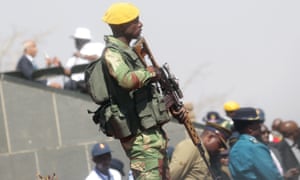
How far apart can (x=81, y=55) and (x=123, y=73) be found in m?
5.61

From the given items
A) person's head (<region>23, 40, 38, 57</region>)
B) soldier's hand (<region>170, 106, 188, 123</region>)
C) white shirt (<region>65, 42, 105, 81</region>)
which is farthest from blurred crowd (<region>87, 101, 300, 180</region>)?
person's head (<region>23, 40, 38, 57</region>)

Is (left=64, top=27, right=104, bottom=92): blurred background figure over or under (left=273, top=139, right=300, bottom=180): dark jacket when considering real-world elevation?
over

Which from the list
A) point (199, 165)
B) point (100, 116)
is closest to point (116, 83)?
point (100, 116)

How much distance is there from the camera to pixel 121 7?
8.17 meters

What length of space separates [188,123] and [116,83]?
0.68 metres

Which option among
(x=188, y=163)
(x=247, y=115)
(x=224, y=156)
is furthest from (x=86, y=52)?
(x=247, y=115)

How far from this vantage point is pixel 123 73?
7.89 metres

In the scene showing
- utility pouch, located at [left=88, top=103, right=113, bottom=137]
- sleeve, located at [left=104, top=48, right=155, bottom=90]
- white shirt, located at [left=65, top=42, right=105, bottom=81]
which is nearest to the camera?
sleeve, located at [left=104, top=48, right=155, bottom=90]

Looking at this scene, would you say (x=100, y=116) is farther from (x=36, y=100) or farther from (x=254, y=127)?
(x=36, y=100)

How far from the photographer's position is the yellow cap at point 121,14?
8125 mm

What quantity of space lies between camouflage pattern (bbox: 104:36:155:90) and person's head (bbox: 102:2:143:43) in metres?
0.23

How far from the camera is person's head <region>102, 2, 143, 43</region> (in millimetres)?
8125

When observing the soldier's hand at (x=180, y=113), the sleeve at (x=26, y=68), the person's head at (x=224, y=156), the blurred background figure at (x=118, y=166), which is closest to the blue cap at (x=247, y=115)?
the person's head at (x=224, y=156)

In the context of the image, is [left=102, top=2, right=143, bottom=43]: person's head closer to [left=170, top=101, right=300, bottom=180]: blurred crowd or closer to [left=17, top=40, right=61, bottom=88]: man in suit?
[left=170, top=101, right=300, bottom=180]: blurred crowd
